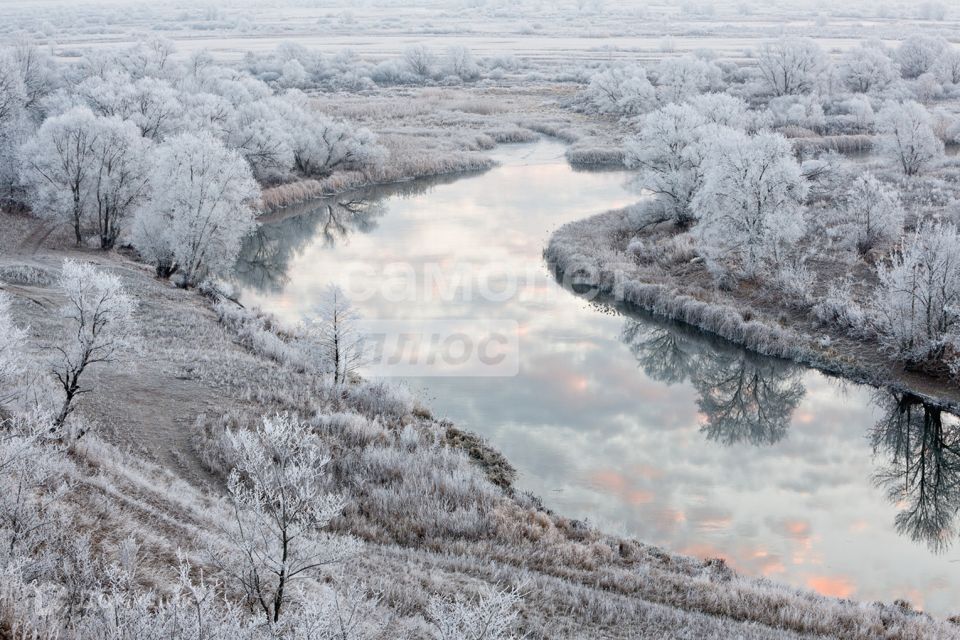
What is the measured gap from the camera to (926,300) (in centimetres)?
1950

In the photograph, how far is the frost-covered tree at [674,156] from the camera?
3038cm

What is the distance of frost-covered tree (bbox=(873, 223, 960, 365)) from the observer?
19.4 meters

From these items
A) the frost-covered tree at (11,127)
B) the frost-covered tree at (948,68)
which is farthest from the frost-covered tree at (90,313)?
the frost-covered tree at (948,68)

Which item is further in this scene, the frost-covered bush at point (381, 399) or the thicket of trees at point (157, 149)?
the thicket of trees at point (157, 149)

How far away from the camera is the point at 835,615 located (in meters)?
10.5

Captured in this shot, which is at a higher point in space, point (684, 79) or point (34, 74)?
point (684, 79)

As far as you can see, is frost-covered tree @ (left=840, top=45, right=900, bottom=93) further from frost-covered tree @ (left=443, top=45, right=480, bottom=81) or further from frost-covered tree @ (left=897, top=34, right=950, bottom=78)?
frost-covered tree @ (left=443, top=45, right=480, bottom=81)

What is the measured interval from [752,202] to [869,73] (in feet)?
143

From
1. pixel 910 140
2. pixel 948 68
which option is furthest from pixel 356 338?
pixel 948 68

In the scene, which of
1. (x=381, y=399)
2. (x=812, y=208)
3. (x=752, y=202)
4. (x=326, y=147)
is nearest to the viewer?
(x=381, y=399)

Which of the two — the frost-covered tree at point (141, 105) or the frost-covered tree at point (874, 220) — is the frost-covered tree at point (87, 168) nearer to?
the frost-covered tree at point (141, 105)

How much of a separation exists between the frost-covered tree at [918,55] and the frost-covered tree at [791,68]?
12.2 meters

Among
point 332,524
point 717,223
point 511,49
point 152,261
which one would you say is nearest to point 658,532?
point 332,524

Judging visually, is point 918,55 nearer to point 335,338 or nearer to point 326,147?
point 326,147
